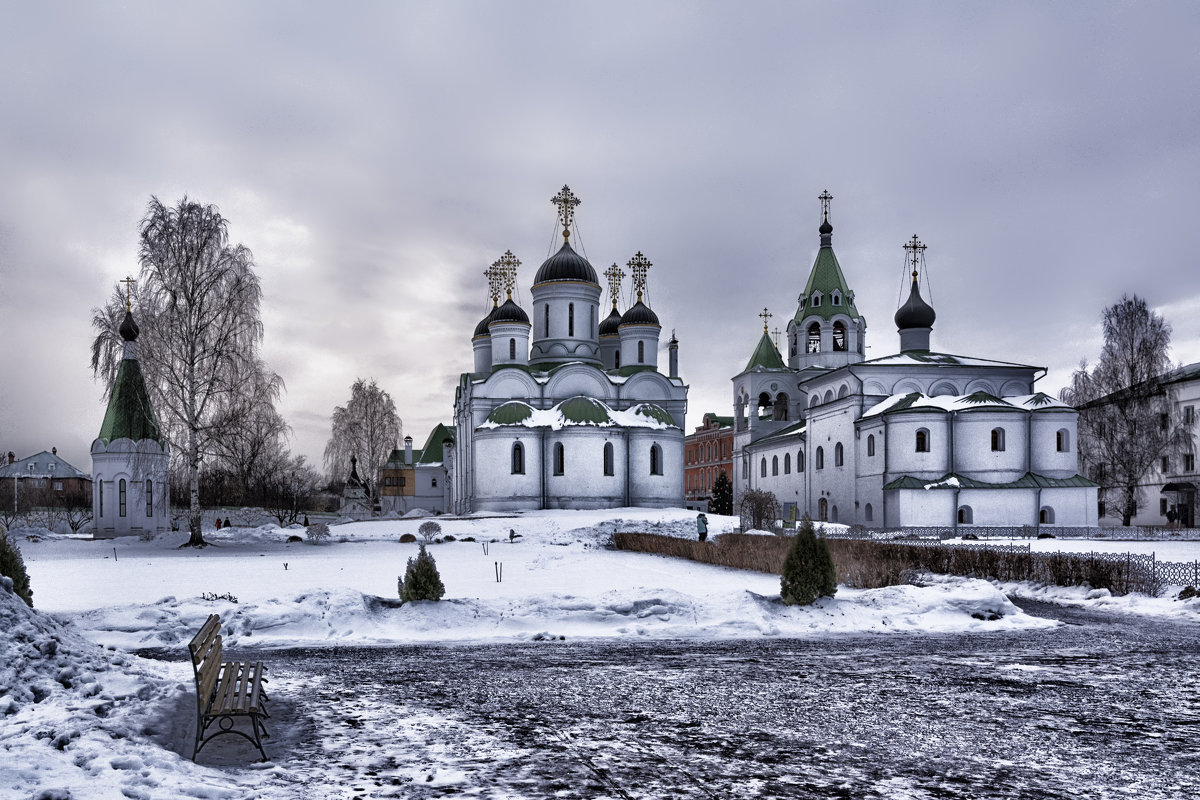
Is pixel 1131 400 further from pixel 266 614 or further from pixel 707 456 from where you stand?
pixel 266 614

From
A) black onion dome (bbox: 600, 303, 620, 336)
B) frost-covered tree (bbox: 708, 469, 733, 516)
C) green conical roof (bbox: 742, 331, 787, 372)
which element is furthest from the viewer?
frost-covered tree (bbox: 708, 469, 733, 516)

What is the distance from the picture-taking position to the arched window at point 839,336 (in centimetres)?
6062

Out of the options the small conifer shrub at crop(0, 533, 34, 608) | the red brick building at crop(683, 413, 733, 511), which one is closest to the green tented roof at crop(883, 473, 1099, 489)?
the red brick building at crop(683, 413, 733, 511)

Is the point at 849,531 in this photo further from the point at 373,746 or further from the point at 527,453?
the point at 373,746

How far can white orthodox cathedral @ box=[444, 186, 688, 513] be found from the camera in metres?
47.2

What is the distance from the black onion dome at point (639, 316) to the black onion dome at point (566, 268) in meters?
3.31

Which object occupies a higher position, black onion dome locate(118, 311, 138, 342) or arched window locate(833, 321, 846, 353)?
arched window locate(833, 321, 846, 353)

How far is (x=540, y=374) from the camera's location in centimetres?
5169

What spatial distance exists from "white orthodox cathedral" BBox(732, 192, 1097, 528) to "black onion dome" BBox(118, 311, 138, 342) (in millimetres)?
32491

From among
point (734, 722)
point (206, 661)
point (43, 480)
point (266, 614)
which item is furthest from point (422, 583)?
point (43, 480)

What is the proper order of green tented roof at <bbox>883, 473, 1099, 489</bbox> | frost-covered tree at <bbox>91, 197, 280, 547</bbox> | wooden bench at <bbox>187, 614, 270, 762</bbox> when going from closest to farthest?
wooden bench at <bbox>187, 614, 270, 762</bbox> < frost-covered tree at <bbox>91, 197, 280, 547</bbox> < green tented roof at <bbox>883, 473, 1099, 489</bbox>

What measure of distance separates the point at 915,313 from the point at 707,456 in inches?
1309

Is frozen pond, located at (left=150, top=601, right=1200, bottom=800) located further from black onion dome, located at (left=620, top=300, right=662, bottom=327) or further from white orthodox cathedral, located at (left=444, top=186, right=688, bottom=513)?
black onion dome, located at (left=620, top=300, right=662, bottom=327)

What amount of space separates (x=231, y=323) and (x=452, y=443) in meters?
34.7
